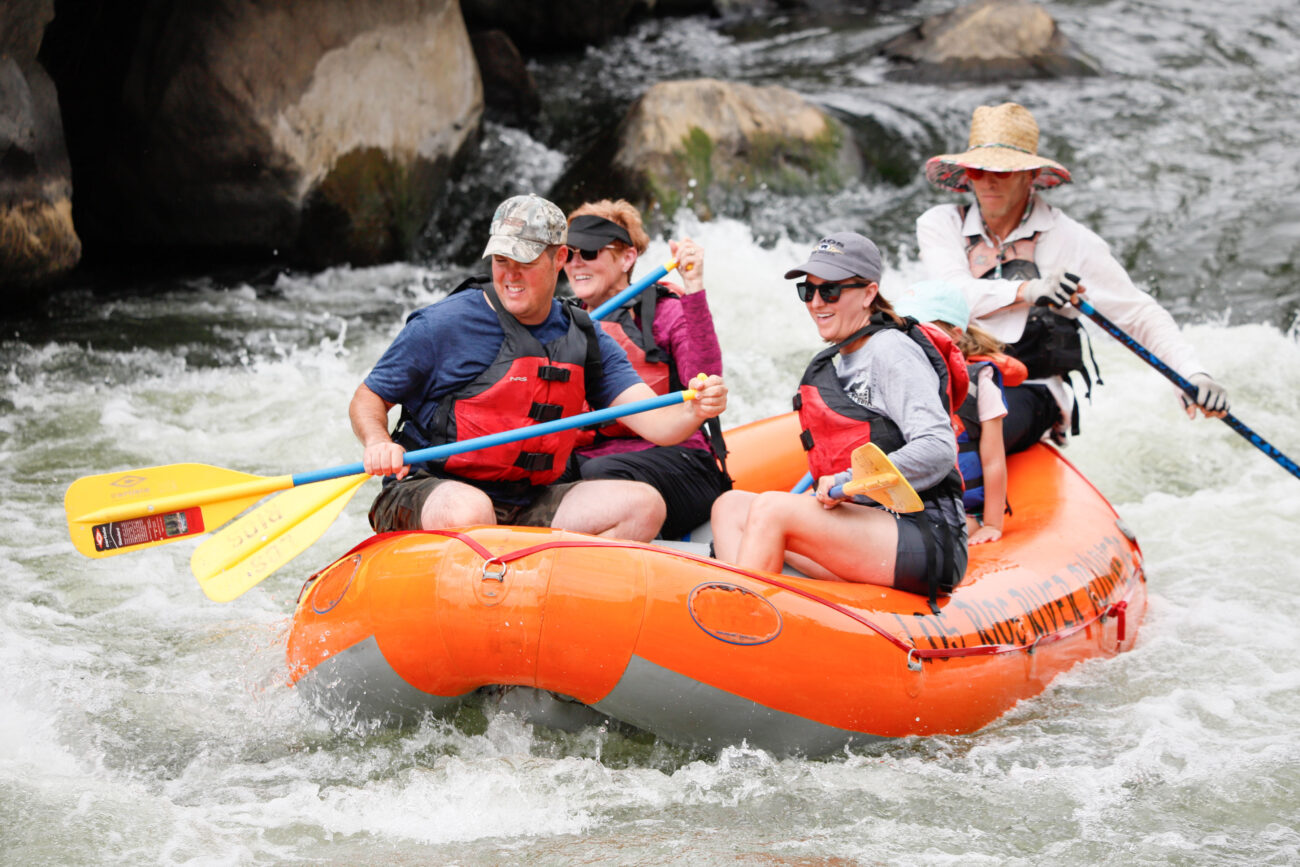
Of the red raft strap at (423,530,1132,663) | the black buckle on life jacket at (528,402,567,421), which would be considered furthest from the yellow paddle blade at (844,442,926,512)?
the black buckle on life jacket at (528,402,567,421)

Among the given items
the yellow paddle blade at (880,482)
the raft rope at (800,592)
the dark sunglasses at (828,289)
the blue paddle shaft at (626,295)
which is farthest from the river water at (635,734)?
the blue paddle shaft at (626,295)

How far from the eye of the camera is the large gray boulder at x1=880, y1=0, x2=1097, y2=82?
9555mm

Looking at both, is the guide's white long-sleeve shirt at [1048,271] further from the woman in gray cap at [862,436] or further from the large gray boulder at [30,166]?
the large gray boulder at [30,166]

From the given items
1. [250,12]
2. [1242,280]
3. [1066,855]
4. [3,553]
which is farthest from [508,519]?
[1242,280]

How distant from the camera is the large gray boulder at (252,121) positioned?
22.3 feet

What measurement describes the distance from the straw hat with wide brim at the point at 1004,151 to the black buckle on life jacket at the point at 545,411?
160cm

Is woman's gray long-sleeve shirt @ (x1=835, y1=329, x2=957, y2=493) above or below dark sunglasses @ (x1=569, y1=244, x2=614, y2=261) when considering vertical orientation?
below

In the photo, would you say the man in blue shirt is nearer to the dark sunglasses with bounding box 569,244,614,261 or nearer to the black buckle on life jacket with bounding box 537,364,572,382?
the black buckle on life jacket with bounding box 537,364,572,382

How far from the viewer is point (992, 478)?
11.8 feet

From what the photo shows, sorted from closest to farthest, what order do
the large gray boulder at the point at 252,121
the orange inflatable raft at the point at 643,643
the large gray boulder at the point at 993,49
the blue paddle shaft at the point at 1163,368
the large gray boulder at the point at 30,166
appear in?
the orange inflatable raft at the point at 643,643 → the blue paddle shaft at the point at 1163,368 → the large gray boulder at the point at 30,166 → the large gray boulder at the point at 252,121 → the large gray boulder at the point at 993,49

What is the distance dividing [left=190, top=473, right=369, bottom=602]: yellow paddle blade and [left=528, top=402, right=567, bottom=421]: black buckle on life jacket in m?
0.45

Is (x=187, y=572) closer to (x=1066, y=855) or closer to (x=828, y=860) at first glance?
(x=828, y=860)

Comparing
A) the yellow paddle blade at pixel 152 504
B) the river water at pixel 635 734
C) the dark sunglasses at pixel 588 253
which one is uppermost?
the dark sunglasses at pixel 588 253

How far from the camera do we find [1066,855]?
2.79 meters
